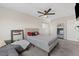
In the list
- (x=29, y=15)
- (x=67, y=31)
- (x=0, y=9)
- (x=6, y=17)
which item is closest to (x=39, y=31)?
(x=29, y=15)

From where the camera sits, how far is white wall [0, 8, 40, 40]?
18.4 ft

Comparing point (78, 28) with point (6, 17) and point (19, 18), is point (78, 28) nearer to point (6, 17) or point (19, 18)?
point (19, 18)

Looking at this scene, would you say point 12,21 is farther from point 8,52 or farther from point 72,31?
point 72,31

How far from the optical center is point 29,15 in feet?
22.1

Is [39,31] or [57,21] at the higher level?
[57,21]

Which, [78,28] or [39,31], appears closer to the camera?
[78,28]

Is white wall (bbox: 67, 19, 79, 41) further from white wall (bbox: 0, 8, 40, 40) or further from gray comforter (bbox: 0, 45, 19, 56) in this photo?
gray comforter (bbox: 0, 45, 19, 56)

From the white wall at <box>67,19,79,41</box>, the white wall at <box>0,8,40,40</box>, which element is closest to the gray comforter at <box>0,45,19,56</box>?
the white wall at <box>0,8,40,40</box>

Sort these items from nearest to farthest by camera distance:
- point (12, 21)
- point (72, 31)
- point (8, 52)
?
point (8, 52) → point (12, 21) → point (72, 31)

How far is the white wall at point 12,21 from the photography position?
5619 mm

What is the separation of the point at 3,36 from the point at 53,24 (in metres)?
4.68

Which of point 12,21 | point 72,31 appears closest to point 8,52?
point 12,21

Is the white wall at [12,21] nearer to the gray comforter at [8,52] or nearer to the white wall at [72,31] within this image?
the gray comforter at [8,52]

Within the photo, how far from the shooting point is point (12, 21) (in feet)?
19.7
